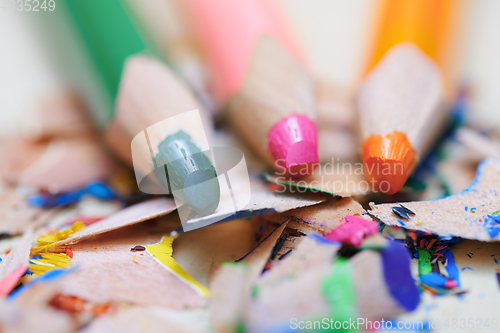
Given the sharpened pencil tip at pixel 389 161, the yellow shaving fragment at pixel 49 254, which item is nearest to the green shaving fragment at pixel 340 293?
the sharpened pencil tip at pixel 389 161

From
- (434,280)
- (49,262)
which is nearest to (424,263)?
(434,280)

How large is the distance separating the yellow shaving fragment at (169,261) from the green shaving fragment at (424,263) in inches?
11.0

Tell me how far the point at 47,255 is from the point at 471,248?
0.60 m

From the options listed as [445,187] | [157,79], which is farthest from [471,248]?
[157,79]

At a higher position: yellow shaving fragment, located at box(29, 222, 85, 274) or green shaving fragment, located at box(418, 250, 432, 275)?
yellow shaving fragment, located at box(29, 222, 85, 274)

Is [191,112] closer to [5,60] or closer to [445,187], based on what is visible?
[445,187]

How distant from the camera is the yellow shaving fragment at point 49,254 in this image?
490 millimetres

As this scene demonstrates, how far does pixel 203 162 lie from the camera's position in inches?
22.0

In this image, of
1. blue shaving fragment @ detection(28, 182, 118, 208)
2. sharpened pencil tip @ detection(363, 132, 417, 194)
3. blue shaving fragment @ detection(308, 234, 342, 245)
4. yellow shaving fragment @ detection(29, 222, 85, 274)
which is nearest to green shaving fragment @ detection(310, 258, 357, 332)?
blue shaving fragment @ detection(308, 234, 342, 245)

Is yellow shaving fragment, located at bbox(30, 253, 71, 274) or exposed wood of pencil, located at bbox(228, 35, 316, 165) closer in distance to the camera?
yellow shaving fragment, located at bbox(30, 253, 71, 274)

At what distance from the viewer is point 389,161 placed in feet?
1.81

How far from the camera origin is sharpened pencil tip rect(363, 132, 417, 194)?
0.55 meters

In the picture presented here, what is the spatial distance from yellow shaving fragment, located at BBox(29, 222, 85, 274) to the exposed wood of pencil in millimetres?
348

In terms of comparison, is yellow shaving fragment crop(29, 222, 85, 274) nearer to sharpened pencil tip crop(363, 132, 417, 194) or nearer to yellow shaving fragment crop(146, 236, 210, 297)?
yellow shaving fragment crop(146, 236, 210, 297)
